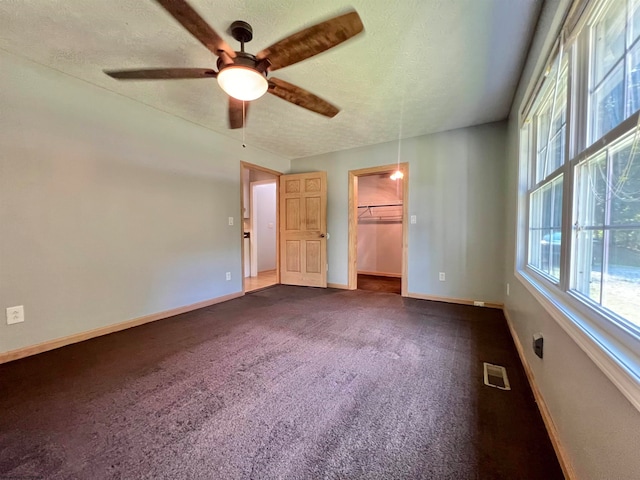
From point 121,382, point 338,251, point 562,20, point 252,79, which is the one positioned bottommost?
point 121,382

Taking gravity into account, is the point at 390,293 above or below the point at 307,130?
below

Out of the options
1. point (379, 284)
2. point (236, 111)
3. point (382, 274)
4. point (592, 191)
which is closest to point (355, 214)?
point (379, 284)

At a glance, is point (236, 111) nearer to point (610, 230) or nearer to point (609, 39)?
point (609, 39)

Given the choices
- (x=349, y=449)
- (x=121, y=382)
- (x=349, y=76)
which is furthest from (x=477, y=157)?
(x=121, y=382)

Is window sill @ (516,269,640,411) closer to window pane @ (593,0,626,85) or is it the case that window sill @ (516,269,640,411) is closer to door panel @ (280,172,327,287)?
window pane @ (593,0,626,85)

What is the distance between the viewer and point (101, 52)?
6.41 feet

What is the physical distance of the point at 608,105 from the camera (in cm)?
98

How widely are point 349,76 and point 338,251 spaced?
2.78m

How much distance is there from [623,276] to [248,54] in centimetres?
201

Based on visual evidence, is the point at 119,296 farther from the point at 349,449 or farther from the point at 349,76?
the point at 349,76

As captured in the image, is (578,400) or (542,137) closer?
(578,400)

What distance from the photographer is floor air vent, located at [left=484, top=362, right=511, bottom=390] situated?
166 cm

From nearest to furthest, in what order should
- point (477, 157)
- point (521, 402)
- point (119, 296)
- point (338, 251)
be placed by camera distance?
1. point (521, 402)
2. point (119, 296)
3. point (477, 157)
4. point (338, 251)

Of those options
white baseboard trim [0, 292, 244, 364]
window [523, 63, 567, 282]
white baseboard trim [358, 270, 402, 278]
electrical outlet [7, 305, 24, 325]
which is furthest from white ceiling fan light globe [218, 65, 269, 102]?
white baseboard trim [358, 270, 402, 278]
